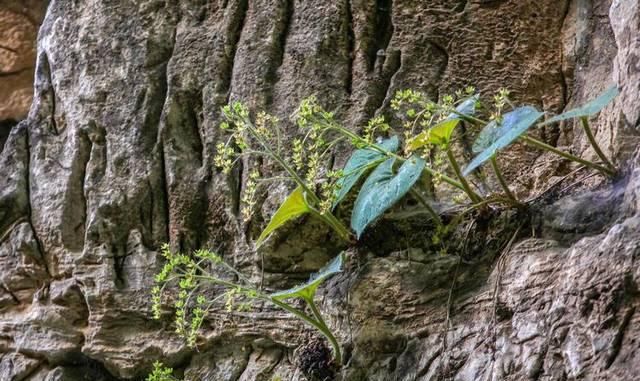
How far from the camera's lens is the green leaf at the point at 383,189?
4.11 feet

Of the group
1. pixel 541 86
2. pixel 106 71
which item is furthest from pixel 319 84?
pixel 106 71

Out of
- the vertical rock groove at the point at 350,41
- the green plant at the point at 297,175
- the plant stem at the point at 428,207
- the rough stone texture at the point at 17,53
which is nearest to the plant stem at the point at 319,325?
the green plant at the point at 297,175

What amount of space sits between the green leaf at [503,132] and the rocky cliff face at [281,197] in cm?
17

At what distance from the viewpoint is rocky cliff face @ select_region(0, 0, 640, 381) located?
48.8 inches

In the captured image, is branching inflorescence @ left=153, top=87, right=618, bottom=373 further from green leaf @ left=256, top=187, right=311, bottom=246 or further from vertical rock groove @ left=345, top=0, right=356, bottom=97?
vertical rock groove @ left=345, top=0, right=356, bottom=97

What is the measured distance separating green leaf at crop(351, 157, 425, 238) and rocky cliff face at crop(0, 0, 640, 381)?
0.62 ft

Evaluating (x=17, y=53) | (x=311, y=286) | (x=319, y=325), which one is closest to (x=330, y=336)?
(x=319, y=325)

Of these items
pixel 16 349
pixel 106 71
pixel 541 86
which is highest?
pixel 106 71

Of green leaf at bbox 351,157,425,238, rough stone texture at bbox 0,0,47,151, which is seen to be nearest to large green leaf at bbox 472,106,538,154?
green leaf at bbox 351,157,425,238

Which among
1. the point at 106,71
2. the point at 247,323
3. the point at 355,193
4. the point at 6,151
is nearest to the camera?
the point at 355,193

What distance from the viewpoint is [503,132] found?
123cm

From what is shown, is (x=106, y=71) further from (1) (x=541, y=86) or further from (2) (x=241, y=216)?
(1) (x=541, y=86)

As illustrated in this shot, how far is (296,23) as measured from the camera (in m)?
1.73

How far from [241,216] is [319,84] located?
0.33 m
